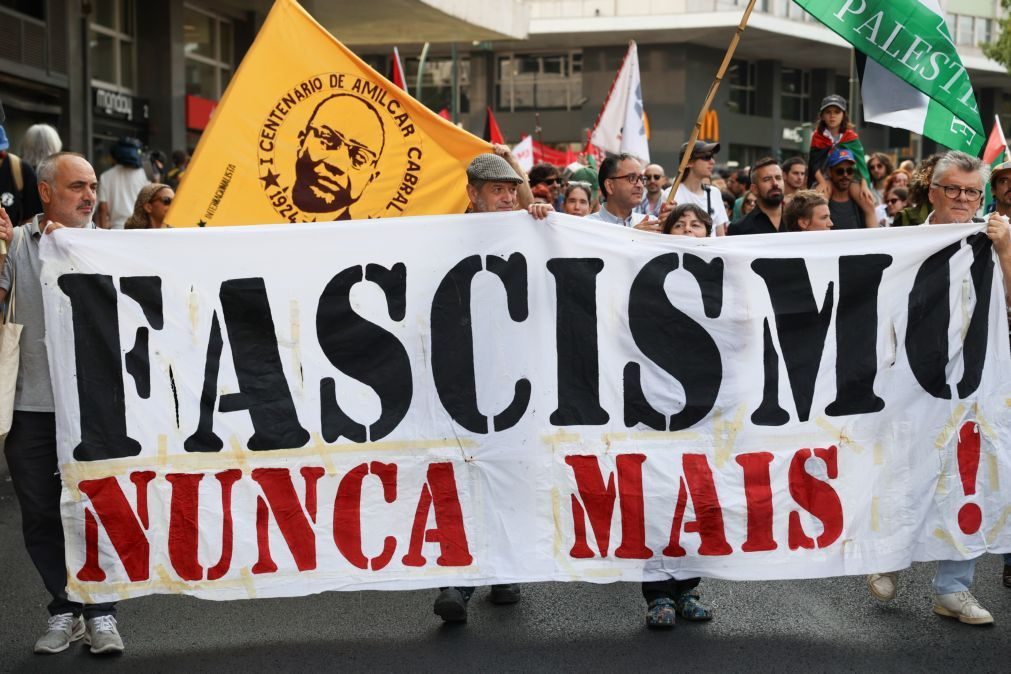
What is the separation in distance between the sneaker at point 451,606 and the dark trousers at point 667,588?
0.75m

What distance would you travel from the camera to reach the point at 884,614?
5281 millimetres

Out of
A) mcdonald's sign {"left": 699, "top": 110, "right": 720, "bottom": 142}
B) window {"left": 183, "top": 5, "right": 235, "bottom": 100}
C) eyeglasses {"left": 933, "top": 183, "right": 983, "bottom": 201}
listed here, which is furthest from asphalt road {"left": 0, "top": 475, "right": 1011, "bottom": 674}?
mcdonald's sign {"left": 699, "top": 110, "right": 720, "bottom": 142}

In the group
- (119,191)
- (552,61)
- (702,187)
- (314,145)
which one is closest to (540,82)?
(552,61)

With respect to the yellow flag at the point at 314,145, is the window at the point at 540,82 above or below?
above

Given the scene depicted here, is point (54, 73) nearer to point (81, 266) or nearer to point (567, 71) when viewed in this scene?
point (81, 266)

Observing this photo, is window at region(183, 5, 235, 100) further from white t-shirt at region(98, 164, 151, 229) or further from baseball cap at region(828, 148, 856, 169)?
baseball cap at region(828, 148, 856, 169)

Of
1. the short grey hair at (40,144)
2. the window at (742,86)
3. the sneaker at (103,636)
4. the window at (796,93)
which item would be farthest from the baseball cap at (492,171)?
the window at (796,93)

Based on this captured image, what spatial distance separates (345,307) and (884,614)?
2.55m

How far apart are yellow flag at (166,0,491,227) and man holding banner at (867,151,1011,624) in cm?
226

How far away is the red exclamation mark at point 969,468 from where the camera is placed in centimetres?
501

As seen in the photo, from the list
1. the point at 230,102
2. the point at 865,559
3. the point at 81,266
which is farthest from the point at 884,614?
the point at 230,102

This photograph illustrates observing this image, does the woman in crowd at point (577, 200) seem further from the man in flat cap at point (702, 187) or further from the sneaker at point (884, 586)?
the sneaker at point (884, 586)

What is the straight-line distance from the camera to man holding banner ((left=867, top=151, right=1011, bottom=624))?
16.8ft

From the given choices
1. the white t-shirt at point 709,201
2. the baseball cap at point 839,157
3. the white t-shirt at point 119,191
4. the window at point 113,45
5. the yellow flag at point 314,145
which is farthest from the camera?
the window at point 113,45
